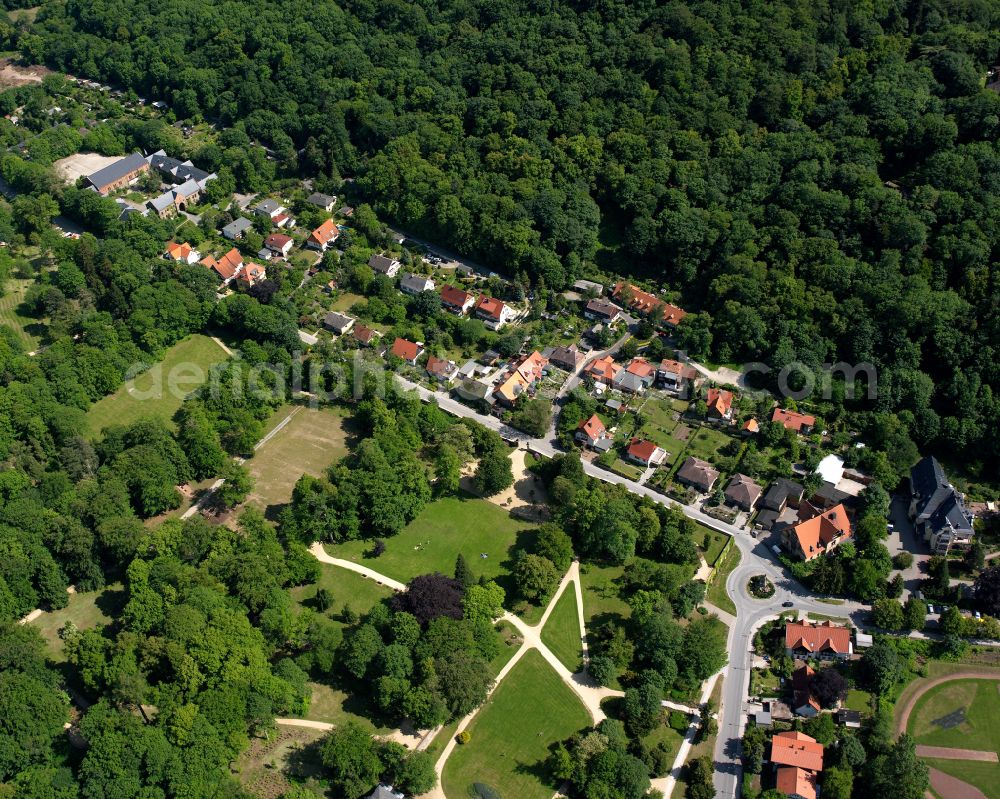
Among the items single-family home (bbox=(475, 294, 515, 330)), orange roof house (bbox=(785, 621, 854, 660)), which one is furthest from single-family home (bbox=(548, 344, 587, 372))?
orange roof house (bbox=(785, 621, 854, 660))

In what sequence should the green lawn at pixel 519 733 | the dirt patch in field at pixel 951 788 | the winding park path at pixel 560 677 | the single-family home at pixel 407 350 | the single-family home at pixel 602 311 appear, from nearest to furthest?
the dirt patch in field at pixel 951 788 → the green lawn at pixel 519 733 → the winding park path at pixel 560 677 → the single-family home at pixel 407 350 → the single-family home at pixel 602 311

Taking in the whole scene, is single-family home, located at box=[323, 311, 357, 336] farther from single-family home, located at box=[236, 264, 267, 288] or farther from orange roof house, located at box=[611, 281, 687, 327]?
orange roof house, located at box=[611, 281, 687, 327]

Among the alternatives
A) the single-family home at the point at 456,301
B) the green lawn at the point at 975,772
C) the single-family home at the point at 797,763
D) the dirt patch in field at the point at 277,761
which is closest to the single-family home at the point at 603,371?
the single-family home at the point at 456,301

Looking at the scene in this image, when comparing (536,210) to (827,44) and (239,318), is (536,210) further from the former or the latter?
(827,44)

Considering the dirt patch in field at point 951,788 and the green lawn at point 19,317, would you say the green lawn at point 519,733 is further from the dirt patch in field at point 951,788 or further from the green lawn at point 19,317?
the green lawn at point 19,317

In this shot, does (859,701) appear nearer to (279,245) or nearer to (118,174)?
(279,245)
